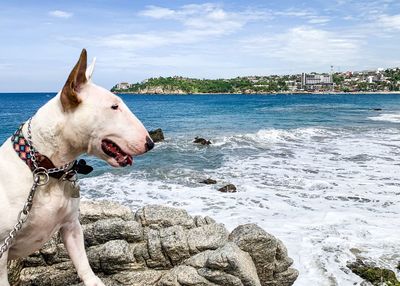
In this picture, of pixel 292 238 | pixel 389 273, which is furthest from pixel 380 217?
pixel 389 273

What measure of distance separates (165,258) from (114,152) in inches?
187

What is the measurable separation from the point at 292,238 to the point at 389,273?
2670mm

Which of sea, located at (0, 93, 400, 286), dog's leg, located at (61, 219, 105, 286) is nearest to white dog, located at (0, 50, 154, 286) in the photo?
dog's leg, located at (61, 219, 105, 286)

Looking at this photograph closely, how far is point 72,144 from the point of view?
258cm

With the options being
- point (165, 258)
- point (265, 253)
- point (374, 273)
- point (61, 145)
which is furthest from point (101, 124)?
point (374, 273)

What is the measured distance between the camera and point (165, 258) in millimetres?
6949

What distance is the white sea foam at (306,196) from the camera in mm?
10133

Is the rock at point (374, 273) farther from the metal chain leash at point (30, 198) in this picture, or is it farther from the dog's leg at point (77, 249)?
the metal chain leash at point (30, 198)

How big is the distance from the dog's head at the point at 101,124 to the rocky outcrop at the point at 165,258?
4095mm

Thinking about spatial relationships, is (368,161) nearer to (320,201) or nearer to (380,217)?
(320,201)

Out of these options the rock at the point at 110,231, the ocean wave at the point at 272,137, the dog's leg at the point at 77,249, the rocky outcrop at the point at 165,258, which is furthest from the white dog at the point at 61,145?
the ocean wave at the point at 272,137

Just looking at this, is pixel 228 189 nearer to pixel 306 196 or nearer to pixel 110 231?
pixel 306 196

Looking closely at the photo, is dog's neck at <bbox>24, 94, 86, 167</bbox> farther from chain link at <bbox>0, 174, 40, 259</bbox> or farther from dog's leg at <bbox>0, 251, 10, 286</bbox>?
dog's leg at <bbox>0, 251, 10, 286</bbox>

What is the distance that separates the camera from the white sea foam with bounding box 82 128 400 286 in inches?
399
